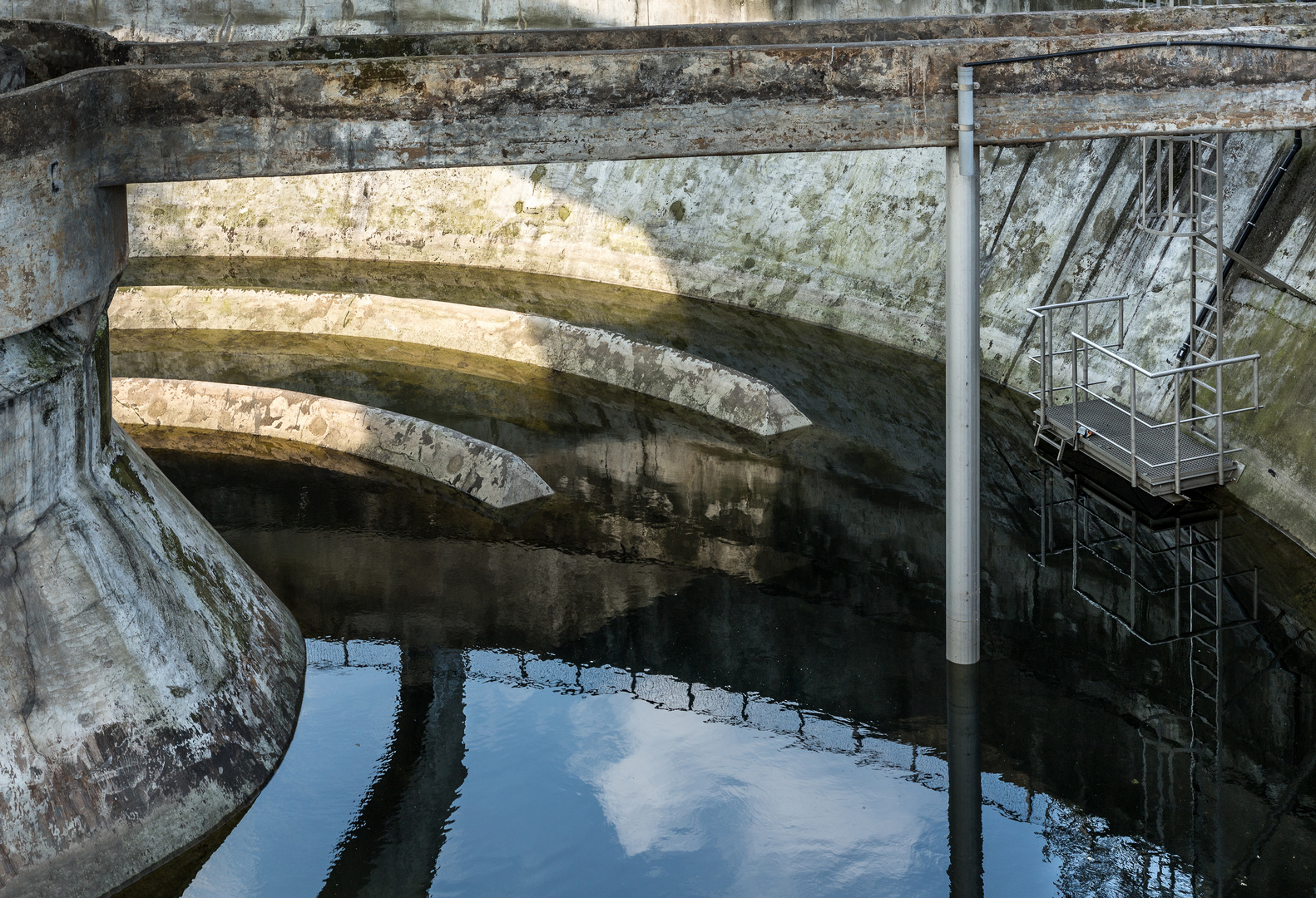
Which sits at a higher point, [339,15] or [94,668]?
[339,15]

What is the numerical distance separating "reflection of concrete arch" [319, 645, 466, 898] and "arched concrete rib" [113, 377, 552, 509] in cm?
332

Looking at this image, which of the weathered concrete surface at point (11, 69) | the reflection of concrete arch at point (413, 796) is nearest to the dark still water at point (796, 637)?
the reflection of concrete arch at point (413, 796)

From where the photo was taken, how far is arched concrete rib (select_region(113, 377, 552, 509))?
1378 centimetres

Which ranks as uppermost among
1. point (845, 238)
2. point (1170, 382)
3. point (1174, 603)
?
point (845, 238)

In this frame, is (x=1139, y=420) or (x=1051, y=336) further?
(x=1051, y=336)

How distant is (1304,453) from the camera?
39.5 feet

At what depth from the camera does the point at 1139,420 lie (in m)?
13.3

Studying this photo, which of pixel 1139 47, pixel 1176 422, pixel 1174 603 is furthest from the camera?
pixel 1176 422

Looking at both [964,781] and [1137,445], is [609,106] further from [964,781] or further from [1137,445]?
[1137,445]

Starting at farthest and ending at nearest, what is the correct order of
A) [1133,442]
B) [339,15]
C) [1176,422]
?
[339,15] → [1133,442] → [1176,422]

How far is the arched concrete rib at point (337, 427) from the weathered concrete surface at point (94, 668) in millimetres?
4752

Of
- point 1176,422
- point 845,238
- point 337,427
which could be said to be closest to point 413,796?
point 337,427

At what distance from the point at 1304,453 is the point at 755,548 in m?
4.99

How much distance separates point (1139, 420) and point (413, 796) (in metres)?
8.17
